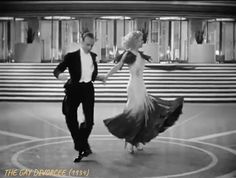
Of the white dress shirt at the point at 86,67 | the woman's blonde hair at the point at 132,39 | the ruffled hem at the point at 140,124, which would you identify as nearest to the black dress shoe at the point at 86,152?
the ruffled hem at the point at 140,124

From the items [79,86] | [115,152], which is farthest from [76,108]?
[115,152]

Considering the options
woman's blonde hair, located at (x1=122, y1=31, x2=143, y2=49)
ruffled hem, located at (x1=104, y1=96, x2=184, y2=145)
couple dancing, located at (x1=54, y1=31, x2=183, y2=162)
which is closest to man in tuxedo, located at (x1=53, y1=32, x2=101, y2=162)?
couple dancing, located at (x1=54, y1=31, x2=183, y2=162)

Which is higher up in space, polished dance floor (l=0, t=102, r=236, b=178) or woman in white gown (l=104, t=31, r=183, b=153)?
woman in white gown (l=104, t=31, r=183, b=153)

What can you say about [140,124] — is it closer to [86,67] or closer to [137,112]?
[137,112]

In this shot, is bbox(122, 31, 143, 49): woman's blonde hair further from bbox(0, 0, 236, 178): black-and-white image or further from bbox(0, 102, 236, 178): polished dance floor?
bbox(0, 102, 236, 178): polished dance floor

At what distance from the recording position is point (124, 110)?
5656 mm

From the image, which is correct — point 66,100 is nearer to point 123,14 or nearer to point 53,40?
point 123,14

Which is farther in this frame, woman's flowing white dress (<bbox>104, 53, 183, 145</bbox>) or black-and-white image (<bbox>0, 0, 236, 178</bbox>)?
woman's flowing white dress (<bbox>104, 53, 183, 145</bbox>)

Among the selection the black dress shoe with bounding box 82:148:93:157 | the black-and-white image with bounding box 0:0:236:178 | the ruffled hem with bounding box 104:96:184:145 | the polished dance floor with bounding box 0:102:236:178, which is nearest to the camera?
the polished dance floor with bounding box 0:102:236:178

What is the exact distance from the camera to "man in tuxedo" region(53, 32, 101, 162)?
5.11 m

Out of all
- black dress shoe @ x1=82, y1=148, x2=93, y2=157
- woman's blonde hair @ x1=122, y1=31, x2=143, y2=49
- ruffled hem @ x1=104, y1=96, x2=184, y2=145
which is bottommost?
black dress shoe @ x1=82, y1=148, x2=93, y2=157

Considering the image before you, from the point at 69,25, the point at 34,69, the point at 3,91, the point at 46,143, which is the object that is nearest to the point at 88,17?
the point at 69,25

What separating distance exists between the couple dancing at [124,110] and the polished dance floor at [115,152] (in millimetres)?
288

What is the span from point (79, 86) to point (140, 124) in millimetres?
1037
